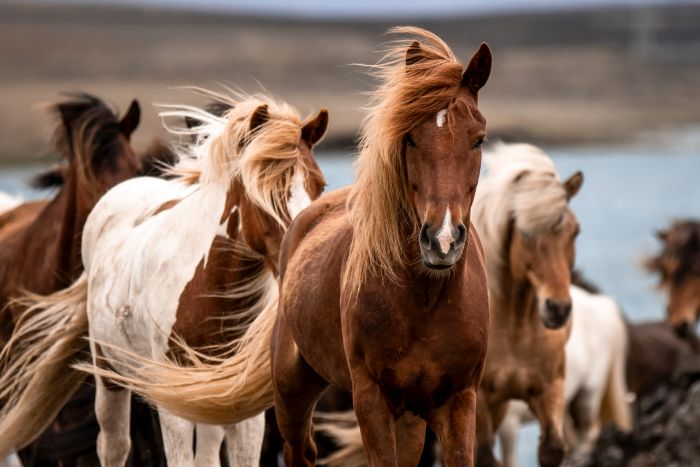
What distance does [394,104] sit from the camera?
184 inches

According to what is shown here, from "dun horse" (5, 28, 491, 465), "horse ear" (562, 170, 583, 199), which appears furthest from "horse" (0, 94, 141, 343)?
"dun horse" (5, 28, 491, 465)

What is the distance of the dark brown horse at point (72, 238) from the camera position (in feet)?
26.5

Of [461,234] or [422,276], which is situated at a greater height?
[461,234]

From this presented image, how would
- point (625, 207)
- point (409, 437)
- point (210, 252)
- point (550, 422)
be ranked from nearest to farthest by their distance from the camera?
point (409, 437) → point (210, 252) → point (550, 422) → point (625, 207)

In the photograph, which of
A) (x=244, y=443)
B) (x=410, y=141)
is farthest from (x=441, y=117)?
(x=244, y=443)

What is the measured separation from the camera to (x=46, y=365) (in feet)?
24.5

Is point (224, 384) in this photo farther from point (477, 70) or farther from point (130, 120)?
point (130, 120)

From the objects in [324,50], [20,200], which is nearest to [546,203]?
[20,200]

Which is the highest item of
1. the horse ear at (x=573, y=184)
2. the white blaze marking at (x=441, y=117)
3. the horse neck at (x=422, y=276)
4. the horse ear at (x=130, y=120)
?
the white blaze marking at (x=441, y=117)

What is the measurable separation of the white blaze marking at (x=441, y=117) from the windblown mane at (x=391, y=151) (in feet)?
0.05

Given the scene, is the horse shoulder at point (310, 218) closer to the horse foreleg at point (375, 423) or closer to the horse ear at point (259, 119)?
the horse ear at point (259, 119)

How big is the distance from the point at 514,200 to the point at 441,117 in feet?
11.1

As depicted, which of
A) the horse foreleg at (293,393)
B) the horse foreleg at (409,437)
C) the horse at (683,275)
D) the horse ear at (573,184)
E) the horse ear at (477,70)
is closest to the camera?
the horse ear at (477,70)

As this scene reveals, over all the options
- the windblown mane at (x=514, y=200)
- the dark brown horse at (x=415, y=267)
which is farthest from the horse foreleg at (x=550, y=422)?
the dark brown horse at (x=415, y=267)
